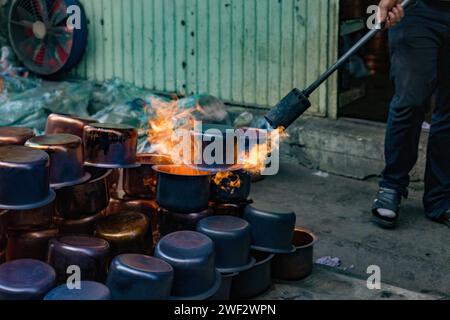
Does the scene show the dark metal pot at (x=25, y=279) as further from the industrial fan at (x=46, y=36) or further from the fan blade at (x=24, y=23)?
the fan blade at (x=24, y=23)

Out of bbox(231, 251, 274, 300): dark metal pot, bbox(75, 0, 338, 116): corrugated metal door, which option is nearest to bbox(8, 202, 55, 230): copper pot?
bbox(231, 251, 274, 300): dark metal pot

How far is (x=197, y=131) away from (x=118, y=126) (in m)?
0.46

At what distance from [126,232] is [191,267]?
0.53 metres

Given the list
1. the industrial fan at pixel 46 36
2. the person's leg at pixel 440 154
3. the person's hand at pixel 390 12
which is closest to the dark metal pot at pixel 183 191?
the person's hand at pixel 390 12

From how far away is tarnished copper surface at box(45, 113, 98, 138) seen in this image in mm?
4113

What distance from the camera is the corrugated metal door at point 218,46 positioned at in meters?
6.24

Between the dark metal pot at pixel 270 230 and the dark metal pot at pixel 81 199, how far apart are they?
2.71 ft

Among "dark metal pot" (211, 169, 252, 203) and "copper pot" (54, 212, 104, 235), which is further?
"dark metal pot" (211, 169, 252, 203)

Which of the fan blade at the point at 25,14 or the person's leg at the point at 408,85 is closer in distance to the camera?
the person's leg at the point at 408,85

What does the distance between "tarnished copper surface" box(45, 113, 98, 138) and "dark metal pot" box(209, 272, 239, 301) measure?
1.28m

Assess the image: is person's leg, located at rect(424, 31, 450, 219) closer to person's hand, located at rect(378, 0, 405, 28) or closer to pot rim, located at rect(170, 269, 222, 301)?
person's hand, located at rect(378, 0, 405, 28)

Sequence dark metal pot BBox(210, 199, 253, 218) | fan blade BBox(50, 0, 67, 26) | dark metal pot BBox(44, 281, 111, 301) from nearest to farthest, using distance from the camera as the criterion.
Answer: dark metal pot BBox(44, 281, 111, 301)
dark metal pot BBox(210, 199, 253, 218)
fan blade BBox(50, 0, 67, 26)

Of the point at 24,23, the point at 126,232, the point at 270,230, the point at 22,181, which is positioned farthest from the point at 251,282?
the point at 24,23
